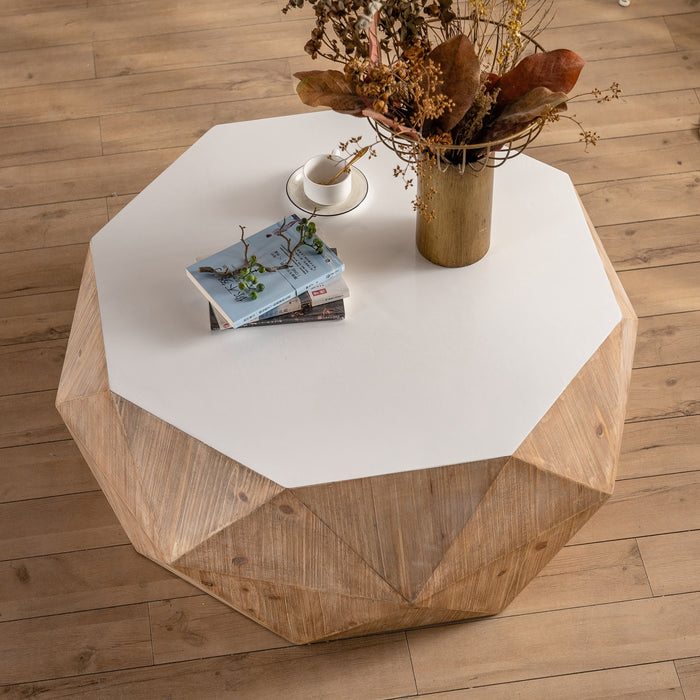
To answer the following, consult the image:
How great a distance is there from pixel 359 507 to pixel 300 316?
0.34 metres

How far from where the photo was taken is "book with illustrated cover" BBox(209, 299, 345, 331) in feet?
4.66

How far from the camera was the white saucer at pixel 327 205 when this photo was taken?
1.57m

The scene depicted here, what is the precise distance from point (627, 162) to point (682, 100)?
0.99 feet

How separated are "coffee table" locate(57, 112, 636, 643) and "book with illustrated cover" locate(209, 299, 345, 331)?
0.02 m

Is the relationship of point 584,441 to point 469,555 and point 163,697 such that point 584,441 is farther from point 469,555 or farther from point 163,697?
point 163,697

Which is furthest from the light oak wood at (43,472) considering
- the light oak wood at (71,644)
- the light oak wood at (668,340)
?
the light oak wood at (668,340)

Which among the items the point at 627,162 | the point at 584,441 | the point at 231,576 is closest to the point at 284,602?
the point at 231,576

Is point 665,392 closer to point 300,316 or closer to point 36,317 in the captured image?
point 300,316

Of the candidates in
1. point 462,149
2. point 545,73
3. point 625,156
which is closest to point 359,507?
point 462,149

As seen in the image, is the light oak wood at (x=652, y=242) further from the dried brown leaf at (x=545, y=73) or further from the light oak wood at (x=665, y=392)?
the dried brown leaf at (x=545, y=73)

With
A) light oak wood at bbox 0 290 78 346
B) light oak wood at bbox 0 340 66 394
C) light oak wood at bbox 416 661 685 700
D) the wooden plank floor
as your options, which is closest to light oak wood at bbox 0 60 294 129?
the wooden plank floor

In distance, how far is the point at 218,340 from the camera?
1421 mm

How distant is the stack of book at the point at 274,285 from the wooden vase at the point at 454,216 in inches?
6.7

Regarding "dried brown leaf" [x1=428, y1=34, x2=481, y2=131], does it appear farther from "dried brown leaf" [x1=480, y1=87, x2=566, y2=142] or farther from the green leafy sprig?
the green leafy sprig
